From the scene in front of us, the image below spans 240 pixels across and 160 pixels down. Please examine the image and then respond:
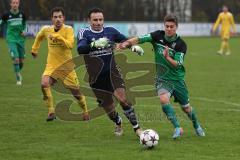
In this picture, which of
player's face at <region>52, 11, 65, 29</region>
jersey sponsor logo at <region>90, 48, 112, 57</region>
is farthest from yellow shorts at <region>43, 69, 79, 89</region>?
jersey sponsor logo at <region>90, 48, 112, 57</region>

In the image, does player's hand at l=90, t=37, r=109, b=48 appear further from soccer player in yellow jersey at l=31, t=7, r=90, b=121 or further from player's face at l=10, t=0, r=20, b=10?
player's face at l=10, t=0, r=20, b=10

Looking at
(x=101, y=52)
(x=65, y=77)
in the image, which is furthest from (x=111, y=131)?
(x=65, y=77)

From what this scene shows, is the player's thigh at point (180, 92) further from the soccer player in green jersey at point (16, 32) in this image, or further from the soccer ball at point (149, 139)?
the soccer player in green jersey at point (16, 32)

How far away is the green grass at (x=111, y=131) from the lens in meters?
8.71

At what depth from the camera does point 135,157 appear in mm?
8422

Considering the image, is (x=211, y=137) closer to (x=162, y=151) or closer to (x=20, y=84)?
(x=162, y=151)

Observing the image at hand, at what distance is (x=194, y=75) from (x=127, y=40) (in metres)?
11.7

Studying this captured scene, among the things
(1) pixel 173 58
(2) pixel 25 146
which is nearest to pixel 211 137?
(1) pixel 173 58

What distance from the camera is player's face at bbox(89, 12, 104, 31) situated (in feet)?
32.8

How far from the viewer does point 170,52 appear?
9.94 meters

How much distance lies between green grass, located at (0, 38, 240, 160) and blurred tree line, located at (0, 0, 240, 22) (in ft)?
76.7

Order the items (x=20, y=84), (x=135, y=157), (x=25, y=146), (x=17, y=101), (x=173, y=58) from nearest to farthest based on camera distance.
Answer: (x=135, y=157) < (x=25, y=146) < (x=173, y=58) < (x=17, y=101) < (x=20, y=84)

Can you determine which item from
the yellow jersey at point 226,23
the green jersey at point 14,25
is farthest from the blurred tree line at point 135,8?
the green jersey at point 14,25

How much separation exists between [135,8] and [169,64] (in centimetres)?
4730
